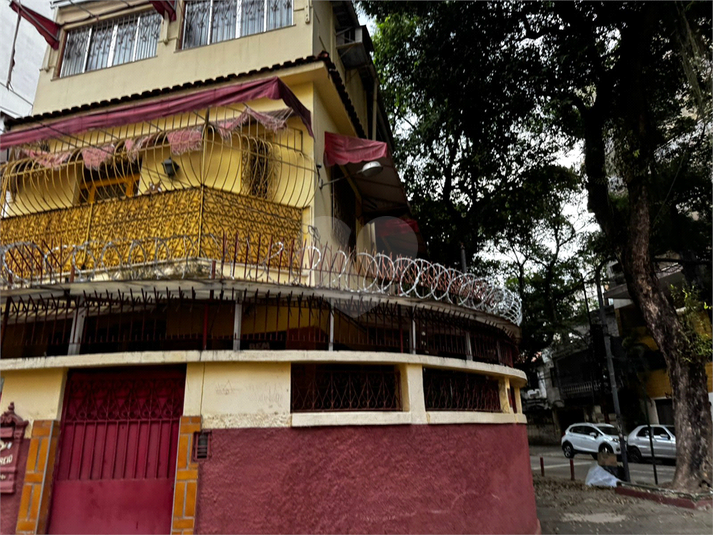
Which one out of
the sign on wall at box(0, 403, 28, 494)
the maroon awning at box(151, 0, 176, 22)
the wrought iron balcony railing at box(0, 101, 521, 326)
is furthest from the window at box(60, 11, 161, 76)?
the sign on wall at box(0, 403, 28, 494)

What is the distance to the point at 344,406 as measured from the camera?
5996 mm

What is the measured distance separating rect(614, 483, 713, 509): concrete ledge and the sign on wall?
1186 centimetres

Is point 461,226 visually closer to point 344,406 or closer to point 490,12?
point 490,12

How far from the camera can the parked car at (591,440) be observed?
1975 cm

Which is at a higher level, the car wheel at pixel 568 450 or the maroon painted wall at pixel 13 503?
the maroon painted wall at pixel 13 503

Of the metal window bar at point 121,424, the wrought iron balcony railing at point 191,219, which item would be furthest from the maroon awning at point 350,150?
the metal window bar at point 121,424

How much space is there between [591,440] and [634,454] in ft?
5.24

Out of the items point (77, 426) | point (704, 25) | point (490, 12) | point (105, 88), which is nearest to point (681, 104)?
point (704, 25)

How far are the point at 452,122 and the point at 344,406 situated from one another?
34.1 feet

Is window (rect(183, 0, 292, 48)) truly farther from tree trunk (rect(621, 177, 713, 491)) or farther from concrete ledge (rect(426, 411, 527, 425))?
tree trunk (rect(621, 177, 713, 491))

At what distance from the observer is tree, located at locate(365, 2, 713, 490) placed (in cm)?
1099

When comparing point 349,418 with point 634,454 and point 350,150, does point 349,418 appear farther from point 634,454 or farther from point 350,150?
point 634,454

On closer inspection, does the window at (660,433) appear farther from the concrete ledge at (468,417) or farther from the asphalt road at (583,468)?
the concrete ledge at (468,417)

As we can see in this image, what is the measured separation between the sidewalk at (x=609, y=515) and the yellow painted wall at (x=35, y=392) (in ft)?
25.2
